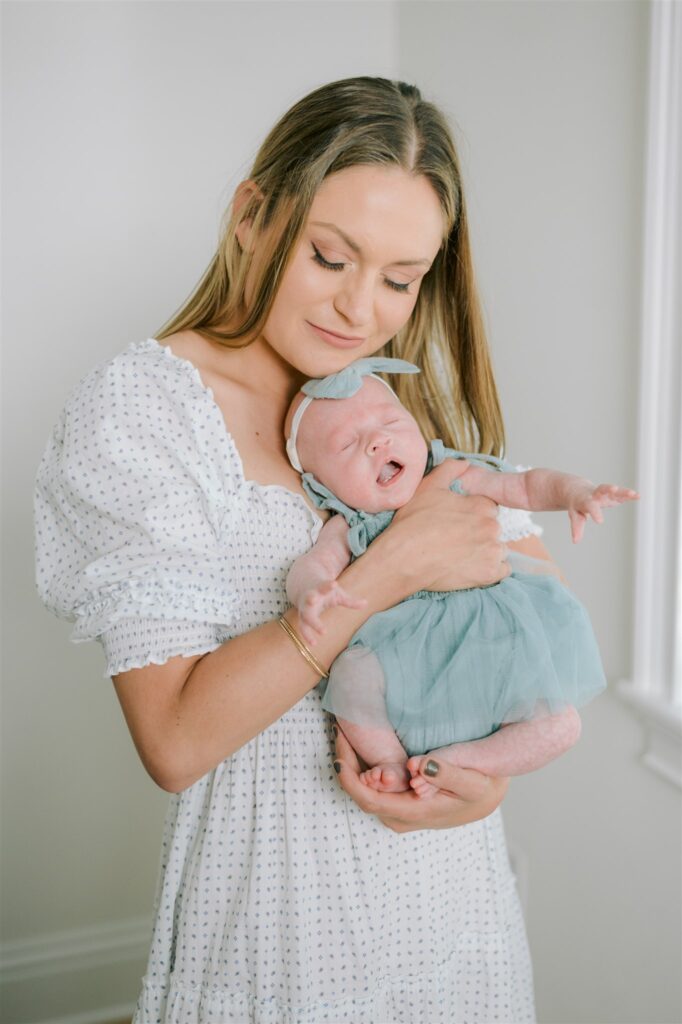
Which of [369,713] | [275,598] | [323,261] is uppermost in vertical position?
[323,261]

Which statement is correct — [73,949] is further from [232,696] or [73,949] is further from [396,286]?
[396,286]

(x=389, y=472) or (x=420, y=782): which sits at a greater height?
(x=389, y=472)

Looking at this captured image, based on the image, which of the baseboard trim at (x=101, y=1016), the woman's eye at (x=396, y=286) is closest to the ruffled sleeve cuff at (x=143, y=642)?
the woman's eye at (x=396, y=286)

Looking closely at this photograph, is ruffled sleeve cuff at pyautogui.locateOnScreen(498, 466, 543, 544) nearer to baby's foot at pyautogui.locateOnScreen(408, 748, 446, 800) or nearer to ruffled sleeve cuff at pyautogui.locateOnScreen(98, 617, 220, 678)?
baby's foot at pyautogui.locateOnScreen(408, 748, 446, 800)

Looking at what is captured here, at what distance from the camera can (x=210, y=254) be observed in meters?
2.43

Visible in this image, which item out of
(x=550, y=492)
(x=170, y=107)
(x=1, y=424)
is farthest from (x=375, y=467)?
(x=170, y=107)

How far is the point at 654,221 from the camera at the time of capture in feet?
5.27

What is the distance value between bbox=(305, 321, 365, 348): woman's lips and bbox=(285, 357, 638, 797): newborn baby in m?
0.09

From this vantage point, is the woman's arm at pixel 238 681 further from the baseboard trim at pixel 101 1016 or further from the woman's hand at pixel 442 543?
the baseboard trim at pixel 101 1016

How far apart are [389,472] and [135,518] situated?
0.38m

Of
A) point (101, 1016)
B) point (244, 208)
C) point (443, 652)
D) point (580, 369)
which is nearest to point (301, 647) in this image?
point (443, 652)

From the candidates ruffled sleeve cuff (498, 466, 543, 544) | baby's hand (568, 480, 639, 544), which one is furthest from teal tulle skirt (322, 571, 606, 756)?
ruffled sleeve cuff (498, 466, 543, 544)

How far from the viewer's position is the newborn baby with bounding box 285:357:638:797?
1.13 m

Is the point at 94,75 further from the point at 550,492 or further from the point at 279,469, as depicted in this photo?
the point at 550,492
